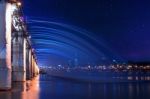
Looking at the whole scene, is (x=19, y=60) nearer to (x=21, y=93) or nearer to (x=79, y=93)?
(x=21, y=93)

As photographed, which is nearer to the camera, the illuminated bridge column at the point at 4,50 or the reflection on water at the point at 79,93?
the reflection on water at the point at 79,93

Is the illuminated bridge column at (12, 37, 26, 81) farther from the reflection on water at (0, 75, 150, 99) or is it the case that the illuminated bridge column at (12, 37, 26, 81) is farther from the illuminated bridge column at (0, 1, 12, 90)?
the illuminated bridge column at (0, 1, 12, 90)

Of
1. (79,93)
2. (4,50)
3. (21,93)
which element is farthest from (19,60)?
(79,93)

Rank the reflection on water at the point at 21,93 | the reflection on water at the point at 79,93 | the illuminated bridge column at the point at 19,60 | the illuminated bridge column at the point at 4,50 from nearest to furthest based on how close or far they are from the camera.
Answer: the reflection on water at the point at 79,93, the reflection on water at the point at 21,93, the illuminated bridge column at the point at 4,50, the illuminated bridge column at the point at 19,60

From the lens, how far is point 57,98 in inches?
1147

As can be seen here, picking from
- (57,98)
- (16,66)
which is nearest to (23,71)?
(16,66)

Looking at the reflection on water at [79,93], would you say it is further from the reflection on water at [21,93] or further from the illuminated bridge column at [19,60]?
the illuminated bridge column at [19,60]

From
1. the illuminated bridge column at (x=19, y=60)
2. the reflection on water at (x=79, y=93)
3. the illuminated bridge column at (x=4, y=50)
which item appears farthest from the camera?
the illuminated bridge column at (x=19, y=60)

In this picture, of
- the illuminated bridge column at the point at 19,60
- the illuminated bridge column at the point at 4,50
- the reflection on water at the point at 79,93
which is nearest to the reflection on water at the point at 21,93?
the reflection on water at the point at 79,93

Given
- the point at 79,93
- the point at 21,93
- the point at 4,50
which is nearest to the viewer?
the point at 79,93

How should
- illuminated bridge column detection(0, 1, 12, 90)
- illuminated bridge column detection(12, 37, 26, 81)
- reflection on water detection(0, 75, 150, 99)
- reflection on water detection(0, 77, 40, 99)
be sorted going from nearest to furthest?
reflection on water detection(0, 75, 150, 99) < reflection on water detection(0, 77, 40, 99) < illuminated bridge column detection(0, 1, 12, 90) < illuminated bridge column detection(12, 37, 26, 81)

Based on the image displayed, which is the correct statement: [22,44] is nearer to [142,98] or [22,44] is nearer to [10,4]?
[10,4]

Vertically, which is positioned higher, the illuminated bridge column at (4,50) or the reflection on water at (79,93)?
the illuminated bridge column at (4,50)

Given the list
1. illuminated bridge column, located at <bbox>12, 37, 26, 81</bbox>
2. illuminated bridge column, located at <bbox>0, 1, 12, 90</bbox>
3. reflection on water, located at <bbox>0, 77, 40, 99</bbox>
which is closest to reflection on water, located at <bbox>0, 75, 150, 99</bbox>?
reflection on water, located at <bbox>0, 77, 40, 99</bbox>
